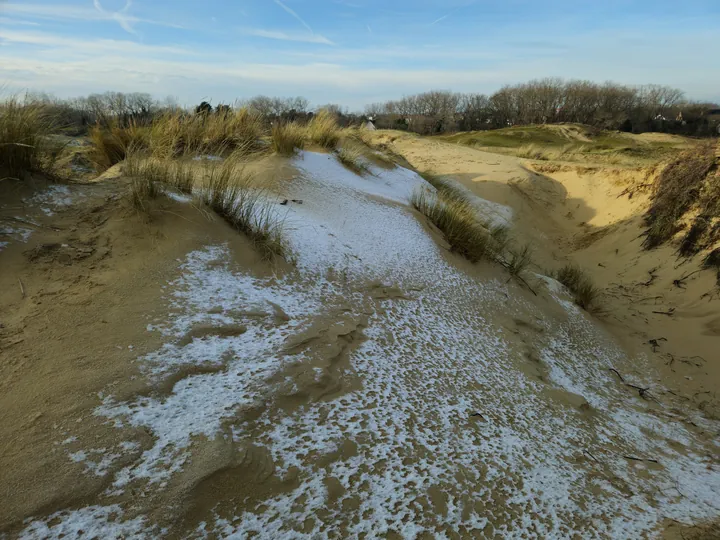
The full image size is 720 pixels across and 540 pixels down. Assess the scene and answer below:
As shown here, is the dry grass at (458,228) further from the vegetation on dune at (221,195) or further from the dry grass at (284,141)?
the vegetation on dune at (221,195)

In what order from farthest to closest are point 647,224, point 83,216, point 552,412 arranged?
1. point 647,224
2. point 83,216
3. point 552,412

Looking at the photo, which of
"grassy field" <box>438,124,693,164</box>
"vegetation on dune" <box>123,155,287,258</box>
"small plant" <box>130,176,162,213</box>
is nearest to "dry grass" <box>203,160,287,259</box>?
"vegetation on dune" <box>123,155,287,258</box>

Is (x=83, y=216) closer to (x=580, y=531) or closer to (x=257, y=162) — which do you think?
(x=257, y=162)

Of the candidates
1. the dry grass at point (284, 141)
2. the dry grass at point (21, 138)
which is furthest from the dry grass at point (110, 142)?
the dry grass at point (21, 138)

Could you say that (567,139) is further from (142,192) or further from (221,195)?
(142,192)

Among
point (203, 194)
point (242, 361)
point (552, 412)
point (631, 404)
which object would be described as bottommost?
point (631, 404)

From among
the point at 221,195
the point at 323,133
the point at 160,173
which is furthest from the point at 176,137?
the point at 323,133

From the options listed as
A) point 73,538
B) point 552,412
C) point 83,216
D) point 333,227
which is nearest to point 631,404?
point 552,412
